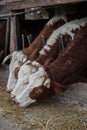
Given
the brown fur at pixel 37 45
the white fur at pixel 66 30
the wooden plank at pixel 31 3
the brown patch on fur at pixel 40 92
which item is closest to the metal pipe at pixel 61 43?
the white fur at pixel 66 30

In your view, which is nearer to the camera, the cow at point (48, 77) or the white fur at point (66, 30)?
the cow at point (48, 77)

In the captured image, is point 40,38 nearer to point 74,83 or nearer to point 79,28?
point 79,28

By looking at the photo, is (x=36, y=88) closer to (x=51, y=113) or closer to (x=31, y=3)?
(x=51, y=113)

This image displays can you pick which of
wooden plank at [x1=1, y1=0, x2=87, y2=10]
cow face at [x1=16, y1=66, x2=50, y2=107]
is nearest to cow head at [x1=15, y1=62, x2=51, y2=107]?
cow face at [x1=16, y1=66, x2=50, y2=107]

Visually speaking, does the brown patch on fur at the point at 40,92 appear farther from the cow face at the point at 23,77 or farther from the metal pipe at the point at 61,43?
the metal pipe at the point at 61,43

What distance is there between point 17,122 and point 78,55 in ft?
4.36

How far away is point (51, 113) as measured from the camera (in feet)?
14.4

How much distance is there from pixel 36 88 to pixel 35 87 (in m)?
0.03

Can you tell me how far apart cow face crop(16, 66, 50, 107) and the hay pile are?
19 cm

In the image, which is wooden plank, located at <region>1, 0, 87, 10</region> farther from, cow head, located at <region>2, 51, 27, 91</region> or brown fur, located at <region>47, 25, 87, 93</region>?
cow head, located at <region>2, 51, 27, 91</region>

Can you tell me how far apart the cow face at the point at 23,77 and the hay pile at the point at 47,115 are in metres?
0.24

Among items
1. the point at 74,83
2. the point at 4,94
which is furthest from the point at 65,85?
the point at 4,94

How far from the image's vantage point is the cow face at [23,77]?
4570 millimetres

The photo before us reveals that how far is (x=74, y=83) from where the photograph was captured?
15.4ft
